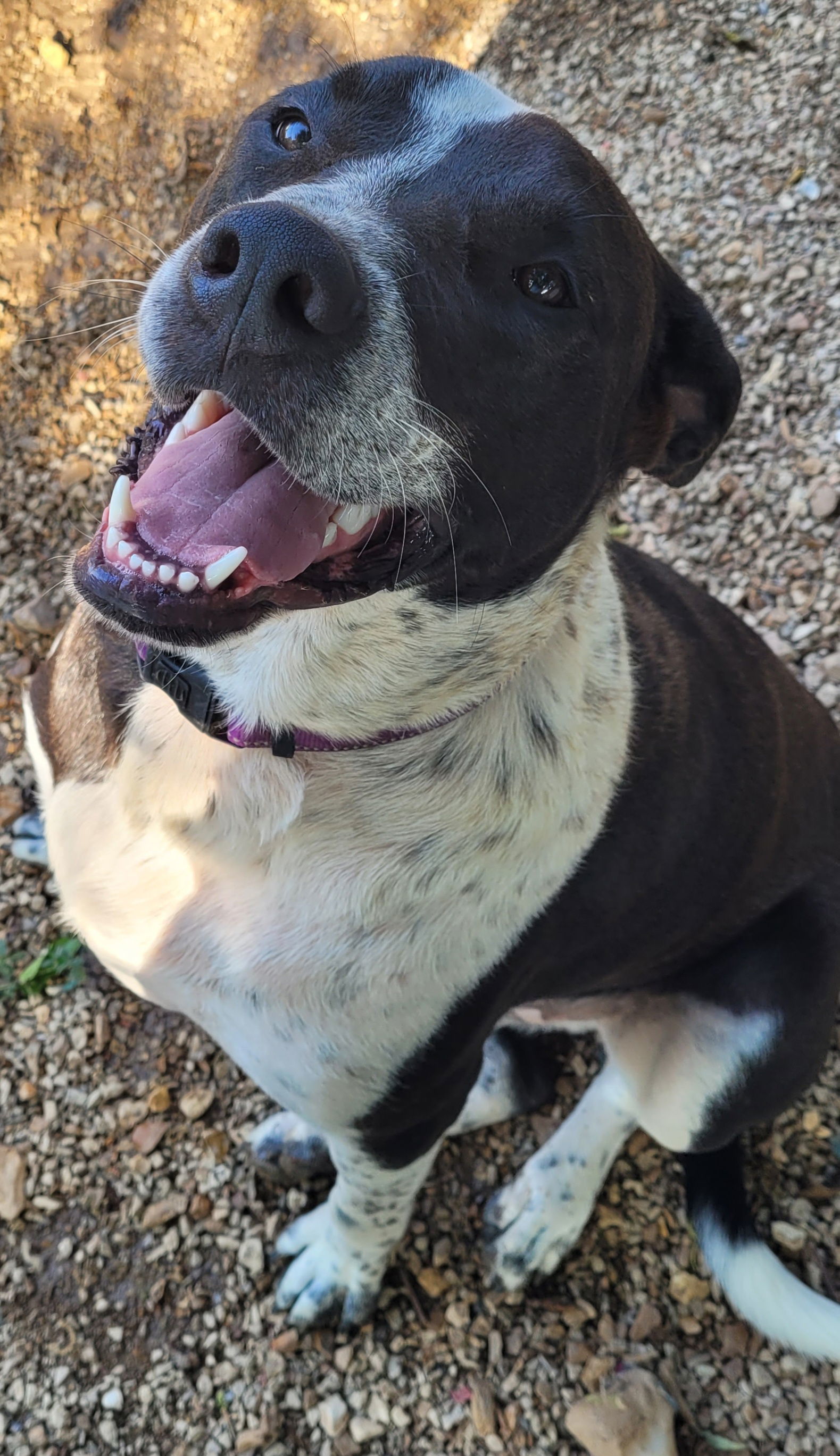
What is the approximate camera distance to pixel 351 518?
5.39 ft

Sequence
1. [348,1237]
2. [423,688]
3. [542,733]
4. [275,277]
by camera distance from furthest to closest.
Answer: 1. [348,1237]
2. [542,733]
3. [423,688]
4. [275,277]

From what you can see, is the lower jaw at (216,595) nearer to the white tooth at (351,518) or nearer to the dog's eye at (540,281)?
the white tooth at (351,518)

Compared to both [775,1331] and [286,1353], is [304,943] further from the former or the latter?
[775,1331]

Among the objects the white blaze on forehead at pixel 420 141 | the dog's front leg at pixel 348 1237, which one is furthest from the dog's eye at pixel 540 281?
the dog's front leg at pixel 348 1237

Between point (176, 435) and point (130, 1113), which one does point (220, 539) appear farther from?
point (130, 1113)

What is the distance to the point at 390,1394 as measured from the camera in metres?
2.78

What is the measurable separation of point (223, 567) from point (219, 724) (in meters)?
0.45

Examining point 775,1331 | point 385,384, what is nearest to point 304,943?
point 385,384

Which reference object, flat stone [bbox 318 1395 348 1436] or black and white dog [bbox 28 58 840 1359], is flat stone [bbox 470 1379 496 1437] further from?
black and white dog [bbox 28 58 840 1359]

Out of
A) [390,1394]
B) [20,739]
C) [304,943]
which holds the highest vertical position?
[304,943]

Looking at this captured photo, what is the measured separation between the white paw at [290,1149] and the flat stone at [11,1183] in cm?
66

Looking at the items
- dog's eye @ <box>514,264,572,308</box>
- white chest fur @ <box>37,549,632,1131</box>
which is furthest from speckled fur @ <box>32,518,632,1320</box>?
dog's eye @ <box>514,264,572,308</box>

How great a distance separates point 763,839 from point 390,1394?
180cm

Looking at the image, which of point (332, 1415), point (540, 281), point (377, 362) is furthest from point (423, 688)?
point (332, 1415)
